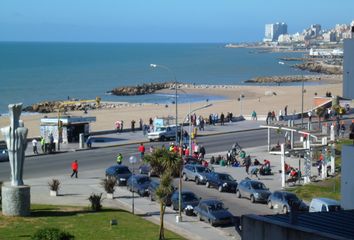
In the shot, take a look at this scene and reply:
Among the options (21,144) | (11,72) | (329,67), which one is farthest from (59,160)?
(329,67)

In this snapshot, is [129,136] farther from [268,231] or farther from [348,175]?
[268,231]

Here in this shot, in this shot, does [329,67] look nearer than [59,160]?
No

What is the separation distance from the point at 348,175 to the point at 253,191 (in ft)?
52.3

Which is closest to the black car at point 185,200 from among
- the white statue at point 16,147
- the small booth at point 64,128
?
the white statue at point 16,147

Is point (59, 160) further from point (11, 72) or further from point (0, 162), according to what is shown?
point (11, 72)

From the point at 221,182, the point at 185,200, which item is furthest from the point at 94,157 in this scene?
the point at 185,200

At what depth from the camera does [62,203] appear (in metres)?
30.2

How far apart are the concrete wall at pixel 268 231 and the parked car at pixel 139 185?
18777mm

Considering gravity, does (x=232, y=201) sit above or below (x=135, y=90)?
below

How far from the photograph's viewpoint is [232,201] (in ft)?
105

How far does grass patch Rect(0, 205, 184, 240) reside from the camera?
77.9 ft

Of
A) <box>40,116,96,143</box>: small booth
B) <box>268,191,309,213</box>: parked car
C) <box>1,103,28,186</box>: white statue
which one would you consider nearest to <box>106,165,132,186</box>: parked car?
<box>268,191,309,213</box>: parked car

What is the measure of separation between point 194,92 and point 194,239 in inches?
Result: 3829

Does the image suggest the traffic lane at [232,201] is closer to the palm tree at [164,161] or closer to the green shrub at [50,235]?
the palm tree at [164,161]
